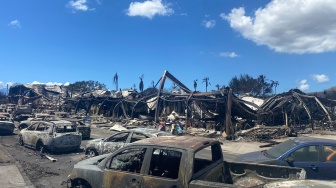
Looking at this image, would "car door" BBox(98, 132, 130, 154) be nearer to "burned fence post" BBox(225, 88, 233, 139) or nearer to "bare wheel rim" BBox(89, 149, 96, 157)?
"bare wheel rim" BBox(89, 149, 96, 157)

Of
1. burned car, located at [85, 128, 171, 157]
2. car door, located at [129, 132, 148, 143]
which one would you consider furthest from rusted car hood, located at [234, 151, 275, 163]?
car door, located at [129, 132, 148, 143]

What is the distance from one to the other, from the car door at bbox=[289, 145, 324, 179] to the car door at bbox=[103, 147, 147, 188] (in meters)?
4.29

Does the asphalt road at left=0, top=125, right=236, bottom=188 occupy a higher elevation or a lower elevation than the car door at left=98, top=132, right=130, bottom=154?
lower

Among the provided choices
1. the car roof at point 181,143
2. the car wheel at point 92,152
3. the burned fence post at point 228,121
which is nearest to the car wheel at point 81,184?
the car roof at point 181,143

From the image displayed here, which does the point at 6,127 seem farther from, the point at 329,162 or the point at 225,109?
the point at 329,162

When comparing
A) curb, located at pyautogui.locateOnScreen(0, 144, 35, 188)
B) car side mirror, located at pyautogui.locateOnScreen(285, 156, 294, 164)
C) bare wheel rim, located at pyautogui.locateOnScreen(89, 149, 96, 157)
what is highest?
car side mirror, located at pyautogui.locateOnScreen(285, 156, 294, 164)

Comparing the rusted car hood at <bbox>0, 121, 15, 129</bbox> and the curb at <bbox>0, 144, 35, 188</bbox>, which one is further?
the rusted car hood at <bbox>0, 121, 15, 129</bbox>

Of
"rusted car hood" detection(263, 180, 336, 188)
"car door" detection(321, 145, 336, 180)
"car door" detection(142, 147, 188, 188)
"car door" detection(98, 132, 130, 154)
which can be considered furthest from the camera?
"car door" detection(98, 132, 130, 154)

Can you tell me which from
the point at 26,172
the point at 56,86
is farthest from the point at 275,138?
the point at 56,86

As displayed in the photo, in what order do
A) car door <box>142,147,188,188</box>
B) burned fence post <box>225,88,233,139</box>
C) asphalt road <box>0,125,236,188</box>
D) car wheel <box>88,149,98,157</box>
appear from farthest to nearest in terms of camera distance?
burned fence post <box>225,88,233,139</box> < car wheel <box>88,149,98,157</box> < asphalt road <box>0,125,236,188</box> < car door <box>142,147,188,188</box>

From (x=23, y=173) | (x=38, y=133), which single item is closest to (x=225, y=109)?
(x=38, y=133)

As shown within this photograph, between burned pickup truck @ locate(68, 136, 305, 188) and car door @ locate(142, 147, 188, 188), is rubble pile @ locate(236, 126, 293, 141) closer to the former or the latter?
burned pickup truck @ locate(68, 136, 305, 188)

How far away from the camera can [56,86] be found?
176 feet

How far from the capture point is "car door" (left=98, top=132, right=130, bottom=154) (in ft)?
36.7
